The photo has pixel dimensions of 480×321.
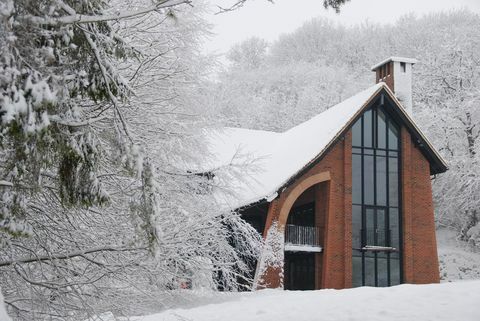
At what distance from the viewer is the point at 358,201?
2311 centimetres

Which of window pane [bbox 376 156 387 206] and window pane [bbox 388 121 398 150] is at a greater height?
window pane [bbox 388 121 398 150]

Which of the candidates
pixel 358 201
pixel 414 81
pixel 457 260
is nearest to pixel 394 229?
pixel 358 201

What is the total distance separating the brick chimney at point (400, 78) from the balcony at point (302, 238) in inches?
323

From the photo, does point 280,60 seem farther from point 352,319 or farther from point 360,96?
point 352,319

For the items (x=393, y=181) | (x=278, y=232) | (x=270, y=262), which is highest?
(x=393, y=181)

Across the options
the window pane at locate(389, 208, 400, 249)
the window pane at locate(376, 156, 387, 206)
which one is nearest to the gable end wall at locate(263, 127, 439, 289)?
the window pane at locate(389, 208, 400, 249)

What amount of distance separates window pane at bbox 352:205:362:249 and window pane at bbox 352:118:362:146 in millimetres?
→ 2748

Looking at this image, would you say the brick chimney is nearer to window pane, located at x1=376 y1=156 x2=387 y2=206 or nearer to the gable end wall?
the gable end wall

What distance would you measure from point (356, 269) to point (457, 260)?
13.3 metres

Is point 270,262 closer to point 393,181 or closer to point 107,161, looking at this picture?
point 393,181

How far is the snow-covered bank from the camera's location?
1108cm

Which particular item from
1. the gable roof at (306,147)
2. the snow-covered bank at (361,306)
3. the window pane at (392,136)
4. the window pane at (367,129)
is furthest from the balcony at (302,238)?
the snow-covered bank at (361,306)

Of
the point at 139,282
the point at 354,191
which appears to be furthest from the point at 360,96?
the point at 139,282

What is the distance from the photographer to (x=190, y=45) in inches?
535
